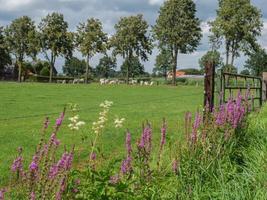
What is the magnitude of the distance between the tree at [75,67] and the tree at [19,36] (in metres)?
64.1

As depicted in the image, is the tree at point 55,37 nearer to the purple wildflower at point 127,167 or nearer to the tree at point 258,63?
the tree at point 258,63

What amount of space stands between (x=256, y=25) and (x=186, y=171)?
86.2m

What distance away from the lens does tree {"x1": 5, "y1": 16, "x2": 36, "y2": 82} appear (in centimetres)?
10388

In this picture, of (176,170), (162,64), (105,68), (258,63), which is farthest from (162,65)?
(176,170)

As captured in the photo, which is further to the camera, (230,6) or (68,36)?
(68,36)

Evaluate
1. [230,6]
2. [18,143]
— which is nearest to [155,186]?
[18,143]

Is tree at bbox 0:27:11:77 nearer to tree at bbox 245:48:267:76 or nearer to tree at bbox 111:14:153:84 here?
tree at bbox 111:14:153:84

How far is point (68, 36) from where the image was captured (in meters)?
94.8

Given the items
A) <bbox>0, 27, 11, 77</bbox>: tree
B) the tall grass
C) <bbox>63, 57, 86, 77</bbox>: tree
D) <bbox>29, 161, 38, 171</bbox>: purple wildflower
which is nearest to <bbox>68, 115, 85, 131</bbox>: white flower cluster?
the tall grass

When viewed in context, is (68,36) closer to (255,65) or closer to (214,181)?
(255,65)

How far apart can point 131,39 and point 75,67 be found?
73753 mm

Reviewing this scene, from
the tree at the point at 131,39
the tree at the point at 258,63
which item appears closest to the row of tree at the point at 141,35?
the tree at the point at 131,39

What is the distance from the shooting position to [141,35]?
102312 mm

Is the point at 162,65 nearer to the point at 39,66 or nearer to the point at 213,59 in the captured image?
the point at 39,66
